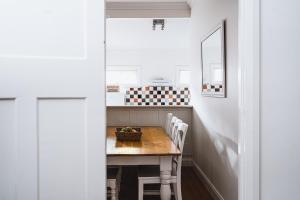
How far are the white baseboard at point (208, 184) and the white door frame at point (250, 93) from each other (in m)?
1.56

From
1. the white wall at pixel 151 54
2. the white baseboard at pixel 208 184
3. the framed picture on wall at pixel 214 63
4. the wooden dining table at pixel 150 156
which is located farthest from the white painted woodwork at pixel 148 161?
the white wall at pixel 151 54

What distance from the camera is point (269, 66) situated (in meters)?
1.44

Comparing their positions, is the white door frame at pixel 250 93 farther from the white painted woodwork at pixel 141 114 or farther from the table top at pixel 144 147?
the white painted woodwork at pixel 141 114

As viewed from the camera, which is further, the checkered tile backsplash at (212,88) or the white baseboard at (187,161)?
the white baseboard at (187,161)

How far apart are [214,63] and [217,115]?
0.57m

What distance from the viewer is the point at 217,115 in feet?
10.3

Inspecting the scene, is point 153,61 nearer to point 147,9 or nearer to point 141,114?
point 147,9

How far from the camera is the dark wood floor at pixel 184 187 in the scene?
322cm

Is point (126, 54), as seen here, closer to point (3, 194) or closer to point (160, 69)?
point (160, 69)

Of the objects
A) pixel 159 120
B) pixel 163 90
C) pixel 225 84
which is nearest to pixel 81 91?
pixel 225 84

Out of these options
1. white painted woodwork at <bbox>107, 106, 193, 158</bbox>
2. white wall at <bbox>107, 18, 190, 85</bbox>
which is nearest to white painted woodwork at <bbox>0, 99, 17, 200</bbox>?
white painted woodwork at <bbox>107, 106, 193, 158</bbox>

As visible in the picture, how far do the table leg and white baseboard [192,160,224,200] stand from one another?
28.3 inches

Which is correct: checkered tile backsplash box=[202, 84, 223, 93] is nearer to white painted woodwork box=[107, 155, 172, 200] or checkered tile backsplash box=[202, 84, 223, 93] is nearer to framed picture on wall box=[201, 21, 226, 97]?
framed picture on wall box=[201, 21, 226, 97]

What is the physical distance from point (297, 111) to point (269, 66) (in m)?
0.27
